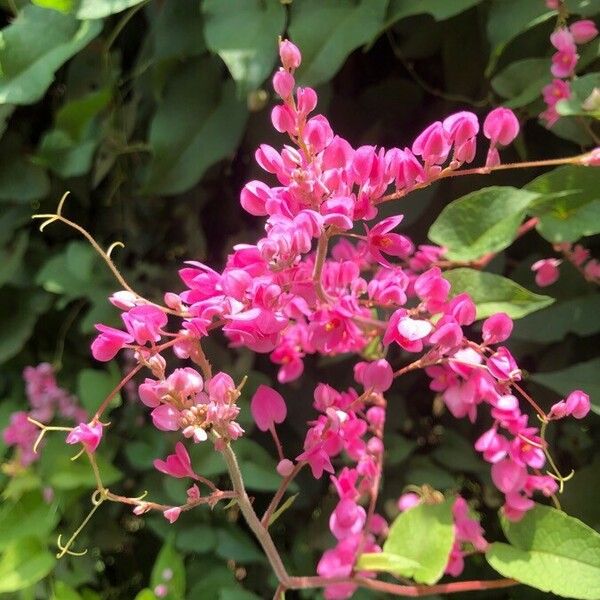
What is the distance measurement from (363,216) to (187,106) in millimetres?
410

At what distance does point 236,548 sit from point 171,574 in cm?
8

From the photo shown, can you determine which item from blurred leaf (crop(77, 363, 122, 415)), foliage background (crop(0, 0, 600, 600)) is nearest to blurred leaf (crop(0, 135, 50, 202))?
foliage background (crop(0, 0, 600, 600))

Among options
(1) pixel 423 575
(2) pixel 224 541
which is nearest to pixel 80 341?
(2) pixel 224 541

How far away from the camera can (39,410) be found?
85 centimetres

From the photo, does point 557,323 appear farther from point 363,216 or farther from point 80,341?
point 80,341

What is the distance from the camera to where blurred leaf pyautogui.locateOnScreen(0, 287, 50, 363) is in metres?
0.90

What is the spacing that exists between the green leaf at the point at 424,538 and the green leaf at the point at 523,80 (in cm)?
32

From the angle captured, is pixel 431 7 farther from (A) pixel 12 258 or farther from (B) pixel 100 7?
(A) pixel 12 258

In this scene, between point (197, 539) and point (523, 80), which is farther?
point (197, 539)

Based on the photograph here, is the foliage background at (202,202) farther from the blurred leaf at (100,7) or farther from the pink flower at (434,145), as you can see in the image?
the pink flower at (434,145)

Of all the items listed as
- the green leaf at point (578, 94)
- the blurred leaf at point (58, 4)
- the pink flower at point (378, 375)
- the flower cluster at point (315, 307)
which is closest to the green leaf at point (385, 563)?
the flower cluster at point (315, 307)

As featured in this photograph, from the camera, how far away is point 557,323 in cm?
62

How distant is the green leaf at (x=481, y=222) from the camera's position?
511 mm

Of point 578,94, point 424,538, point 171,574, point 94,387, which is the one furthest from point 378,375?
point 94,387
